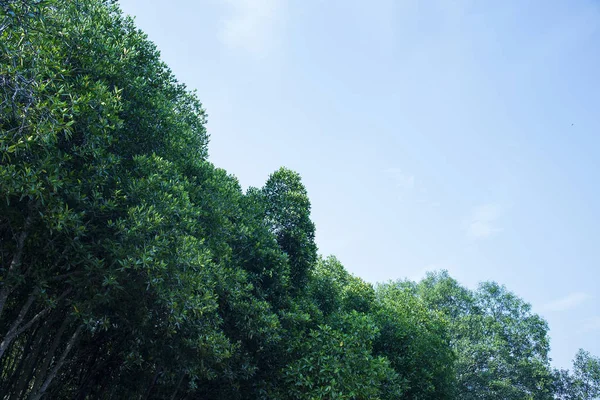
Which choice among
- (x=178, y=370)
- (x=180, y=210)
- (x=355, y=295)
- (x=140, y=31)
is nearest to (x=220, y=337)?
(x=178, y=370)

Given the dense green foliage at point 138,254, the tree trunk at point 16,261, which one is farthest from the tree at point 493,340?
the tree trunk at point 16,261

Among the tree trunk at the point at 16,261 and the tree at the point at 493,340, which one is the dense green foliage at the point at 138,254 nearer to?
the tree trunk at the point at 16,261

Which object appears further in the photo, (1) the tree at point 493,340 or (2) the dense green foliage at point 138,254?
(1) the tree at point 493,340

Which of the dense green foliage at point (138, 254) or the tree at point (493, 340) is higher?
the tree at point (493, 340)

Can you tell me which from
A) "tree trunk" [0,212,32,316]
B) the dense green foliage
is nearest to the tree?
the dense green foliage

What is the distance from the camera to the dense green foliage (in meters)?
9.75

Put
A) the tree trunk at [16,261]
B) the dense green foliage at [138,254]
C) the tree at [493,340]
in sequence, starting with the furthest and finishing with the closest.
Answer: the tree at [493,340] → the tree trunk at [16,261] → the dense green foliage at [138,254]

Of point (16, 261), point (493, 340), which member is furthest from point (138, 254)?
point (493, 340)

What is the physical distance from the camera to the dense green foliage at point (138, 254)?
32.0 ft

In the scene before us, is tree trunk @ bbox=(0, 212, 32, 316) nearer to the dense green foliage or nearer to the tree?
the dense green foliage

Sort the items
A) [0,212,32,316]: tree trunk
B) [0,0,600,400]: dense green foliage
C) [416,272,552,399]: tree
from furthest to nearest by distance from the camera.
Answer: [416,272,552,399]: tree, [0,212,32,316]: tree trunk, [0,0,600,400]: dense green foliage

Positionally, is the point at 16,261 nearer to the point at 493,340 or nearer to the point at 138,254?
the point at 138,254

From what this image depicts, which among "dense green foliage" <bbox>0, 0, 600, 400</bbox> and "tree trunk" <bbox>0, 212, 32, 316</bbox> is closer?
"dense green foliage" <bbox>0, 0, 600, 400</bbox>

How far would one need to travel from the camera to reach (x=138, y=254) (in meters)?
10.6
